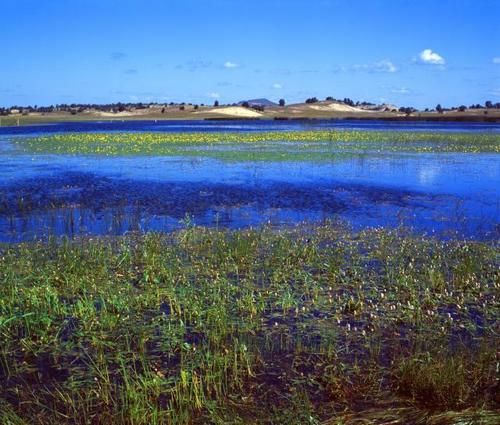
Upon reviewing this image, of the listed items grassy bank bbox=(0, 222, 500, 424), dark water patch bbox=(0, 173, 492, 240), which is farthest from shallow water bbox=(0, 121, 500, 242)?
grassy bank bbox=(0, 222, 500, 424)

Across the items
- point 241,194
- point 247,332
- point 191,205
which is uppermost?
point 241,194

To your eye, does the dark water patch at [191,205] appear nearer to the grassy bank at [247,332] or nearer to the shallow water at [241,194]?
the shallow water at [241,194]

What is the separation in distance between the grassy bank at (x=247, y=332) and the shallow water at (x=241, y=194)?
3.31 m

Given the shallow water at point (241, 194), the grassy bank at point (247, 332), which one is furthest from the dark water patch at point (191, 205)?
the grassy bank at point (247, 332)

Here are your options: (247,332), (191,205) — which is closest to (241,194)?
(191,205)

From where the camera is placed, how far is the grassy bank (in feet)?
19.5

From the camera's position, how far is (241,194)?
2106cm

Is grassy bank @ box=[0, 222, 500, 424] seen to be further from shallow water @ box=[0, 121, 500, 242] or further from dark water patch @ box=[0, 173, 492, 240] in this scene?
shallow water @ box=[0, 121, 500, 242]

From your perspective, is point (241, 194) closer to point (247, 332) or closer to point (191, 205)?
point (191, 205)

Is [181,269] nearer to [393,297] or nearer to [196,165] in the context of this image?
[393,297]

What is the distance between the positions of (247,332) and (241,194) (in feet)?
43.9

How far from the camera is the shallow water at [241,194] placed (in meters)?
15.9

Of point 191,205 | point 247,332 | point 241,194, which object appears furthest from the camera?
point 241,194

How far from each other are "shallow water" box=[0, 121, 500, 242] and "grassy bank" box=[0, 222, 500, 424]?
10.9ft
